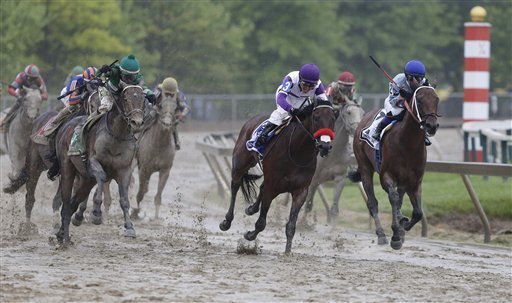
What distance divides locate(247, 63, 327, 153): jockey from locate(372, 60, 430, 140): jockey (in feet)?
3.25

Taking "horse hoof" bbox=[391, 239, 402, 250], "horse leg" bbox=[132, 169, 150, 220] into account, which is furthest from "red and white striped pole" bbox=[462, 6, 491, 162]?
"horse hoof" bbox=[391, 239, 402, 250]

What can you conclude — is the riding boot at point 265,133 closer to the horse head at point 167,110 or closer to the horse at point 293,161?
the horse at point 293,161

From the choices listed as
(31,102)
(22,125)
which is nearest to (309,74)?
(31,102)

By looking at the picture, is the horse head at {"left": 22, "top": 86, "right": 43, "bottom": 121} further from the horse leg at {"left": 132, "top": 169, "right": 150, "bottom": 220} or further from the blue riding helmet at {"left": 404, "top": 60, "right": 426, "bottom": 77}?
the blue riding helmet at {"left": 404, "top": 60, "right": 426, "bottom": 77}

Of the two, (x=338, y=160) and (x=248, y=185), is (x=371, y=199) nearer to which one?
(x=248, y=185)

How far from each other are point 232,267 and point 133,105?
2208mm

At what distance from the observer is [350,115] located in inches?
646

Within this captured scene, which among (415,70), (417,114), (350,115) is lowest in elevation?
(417,114)

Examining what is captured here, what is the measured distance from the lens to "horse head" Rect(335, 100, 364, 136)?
16.4m

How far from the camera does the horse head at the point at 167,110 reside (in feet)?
57.7

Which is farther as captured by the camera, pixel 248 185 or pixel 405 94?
pixel 248 185

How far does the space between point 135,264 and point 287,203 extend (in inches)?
289

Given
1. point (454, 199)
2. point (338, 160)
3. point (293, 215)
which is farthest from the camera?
point (454, 199)

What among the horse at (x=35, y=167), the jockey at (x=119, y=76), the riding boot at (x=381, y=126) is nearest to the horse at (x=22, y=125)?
the horse at (x=35, y=167)
